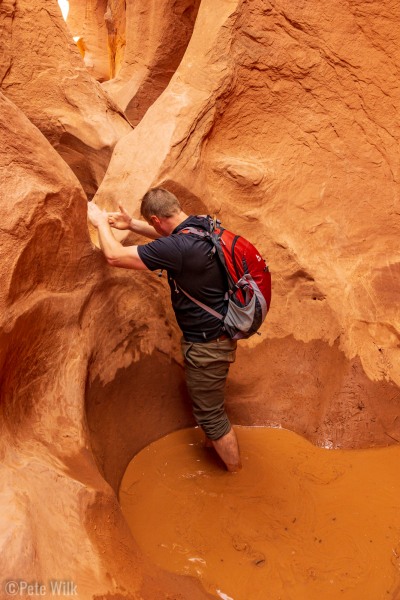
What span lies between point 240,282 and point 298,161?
61.5 inches

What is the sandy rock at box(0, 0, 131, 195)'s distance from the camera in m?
3.88

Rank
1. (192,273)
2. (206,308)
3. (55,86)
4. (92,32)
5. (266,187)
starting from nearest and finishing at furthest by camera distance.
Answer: (192,273)
(206,308)
(266,187)
(55,86)
(92,32)

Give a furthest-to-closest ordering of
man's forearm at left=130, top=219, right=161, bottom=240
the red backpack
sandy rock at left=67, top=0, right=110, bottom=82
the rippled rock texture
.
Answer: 1. sandy rock at left=67, top=0, right=110, bottom=82
2. the rippled rock texture
3. man's forearm at left=130, top=219, right=161, bottom=240
4. the red backpack

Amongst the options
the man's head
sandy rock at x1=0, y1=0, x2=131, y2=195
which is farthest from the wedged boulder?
sandy rock at x1=0, y1=0, x2=131, y2=195

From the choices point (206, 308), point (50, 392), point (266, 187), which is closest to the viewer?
point (50, 392)

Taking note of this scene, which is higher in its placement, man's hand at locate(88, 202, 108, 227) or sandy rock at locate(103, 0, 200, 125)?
sandy rock at locate(103, 0, 200, 125)

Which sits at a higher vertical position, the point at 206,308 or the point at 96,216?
the point at 96,216

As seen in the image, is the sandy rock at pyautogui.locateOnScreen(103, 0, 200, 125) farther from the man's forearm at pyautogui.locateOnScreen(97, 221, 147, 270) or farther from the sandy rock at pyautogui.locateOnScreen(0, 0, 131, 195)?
the man's forearm at pyautogui.locateOnScreen(97, 221, 147, 270)

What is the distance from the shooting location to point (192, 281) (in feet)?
9.16

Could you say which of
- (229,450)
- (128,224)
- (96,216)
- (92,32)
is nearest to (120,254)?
(96,216)

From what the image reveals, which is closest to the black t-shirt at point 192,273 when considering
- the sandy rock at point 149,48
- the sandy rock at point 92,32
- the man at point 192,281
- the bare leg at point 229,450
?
the man at point 192,281

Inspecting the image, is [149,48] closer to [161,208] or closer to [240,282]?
[161,208]

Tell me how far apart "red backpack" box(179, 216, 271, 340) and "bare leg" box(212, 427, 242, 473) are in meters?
0.66

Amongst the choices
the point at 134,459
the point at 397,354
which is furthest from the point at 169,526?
the point at 397,354
